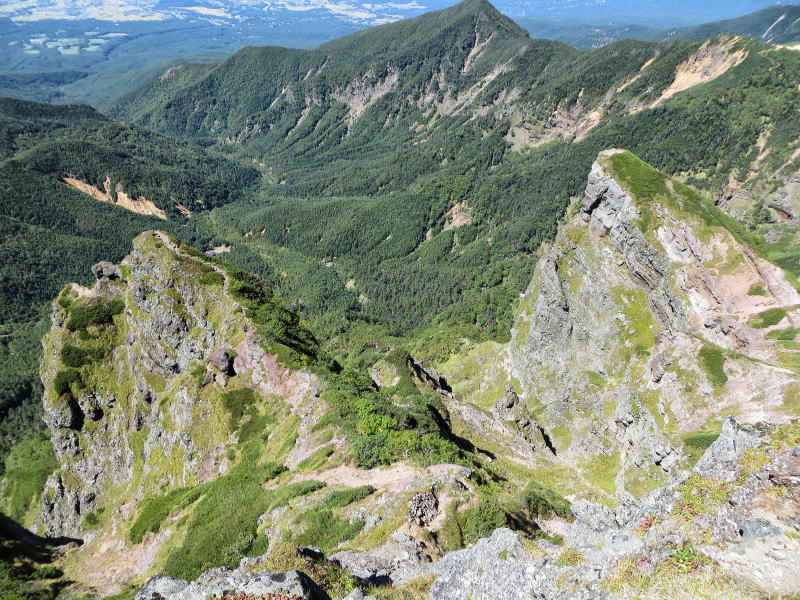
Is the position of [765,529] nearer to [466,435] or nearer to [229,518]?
[229,518]

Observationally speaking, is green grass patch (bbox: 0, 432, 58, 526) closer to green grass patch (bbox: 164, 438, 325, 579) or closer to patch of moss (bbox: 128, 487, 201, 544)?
patch of moss (bbox: 128, 487, 201, 544)

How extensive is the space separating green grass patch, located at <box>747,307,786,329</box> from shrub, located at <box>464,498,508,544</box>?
2571 inches

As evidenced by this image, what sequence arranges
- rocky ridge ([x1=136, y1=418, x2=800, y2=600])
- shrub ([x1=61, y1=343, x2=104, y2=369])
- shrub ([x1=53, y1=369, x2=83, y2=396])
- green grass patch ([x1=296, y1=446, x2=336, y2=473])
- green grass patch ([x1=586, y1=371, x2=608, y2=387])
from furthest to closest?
1. green grass patch ([x1=586, y1=371, x2=608, y2=387])
2. shrub ([x1=61, y1=343, x2=104, y2=369])
3. shrub ([x1=53, y1=369, x2=83, y2=396])
4. green grass patch ([x1=296, y1=446, x2=336, y2=473])
5. rocky ridge ([x1=136, y1=418, x2=800, y2=600])

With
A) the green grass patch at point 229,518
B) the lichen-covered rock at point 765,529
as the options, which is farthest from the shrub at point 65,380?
the lichen-covered rock at point 765,529

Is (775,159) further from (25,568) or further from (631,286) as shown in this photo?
(25,568)

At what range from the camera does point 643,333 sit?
85.4m

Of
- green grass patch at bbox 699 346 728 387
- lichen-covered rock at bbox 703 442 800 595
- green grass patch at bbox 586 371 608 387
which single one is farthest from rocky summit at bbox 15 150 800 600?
green grass patch at bbox 586 371 608 387

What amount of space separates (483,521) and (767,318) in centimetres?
6827

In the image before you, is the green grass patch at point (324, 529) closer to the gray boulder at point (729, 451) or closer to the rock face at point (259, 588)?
the rock face at point (259, 588)

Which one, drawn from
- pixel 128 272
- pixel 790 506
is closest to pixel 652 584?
pixel 790 506

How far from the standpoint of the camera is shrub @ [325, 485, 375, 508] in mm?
35344

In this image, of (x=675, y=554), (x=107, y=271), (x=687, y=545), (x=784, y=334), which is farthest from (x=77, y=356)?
(x=784, y=334)

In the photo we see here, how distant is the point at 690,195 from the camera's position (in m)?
87.5

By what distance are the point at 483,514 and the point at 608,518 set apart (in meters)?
8.50
